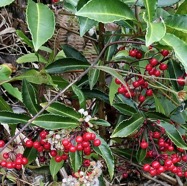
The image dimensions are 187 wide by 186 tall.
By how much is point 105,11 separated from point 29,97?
427mm

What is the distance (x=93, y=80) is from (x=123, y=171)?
0.57 m

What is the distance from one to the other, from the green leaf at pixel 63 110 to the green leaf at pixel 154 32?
378 millimetres

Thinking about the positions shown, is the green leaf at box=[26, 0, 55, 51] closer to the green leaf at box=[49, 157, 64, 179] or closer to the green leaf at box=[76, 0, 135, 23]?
the green leaf at box=[76, 0, 135, 23]

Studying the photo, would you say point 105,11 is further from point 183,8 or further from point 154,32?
point 183,8

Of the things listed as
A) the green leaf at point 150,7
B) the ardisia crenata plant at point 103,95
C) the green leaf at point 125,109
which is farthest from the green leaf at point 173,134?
the green leaf at point 150,7

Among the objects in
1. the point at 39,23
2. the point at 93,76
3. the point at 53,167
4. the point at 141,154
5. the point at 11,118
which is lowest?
the point at 53,167

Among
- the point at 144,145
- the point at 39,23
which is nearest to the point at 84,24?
the point at 39,23

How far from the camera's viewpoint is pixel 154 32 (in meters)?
0.89

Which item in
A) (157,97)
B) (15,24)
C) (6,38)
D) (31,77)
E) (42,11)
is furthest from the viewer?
(6,38)

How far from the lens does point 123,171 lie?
5.70 feet

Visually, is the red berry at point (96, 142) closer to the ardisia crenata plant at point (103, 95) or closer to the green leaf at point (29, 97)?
the ardisia crenata plant at point (103, 95)

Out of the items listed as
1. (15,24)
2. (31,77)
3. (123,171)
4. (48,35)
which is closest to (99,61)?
(31,77)

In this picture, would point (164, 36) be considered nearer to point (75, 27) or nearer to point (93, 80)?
point (93, 80)

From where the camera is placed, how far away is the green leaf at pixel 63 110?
3.89 ft
